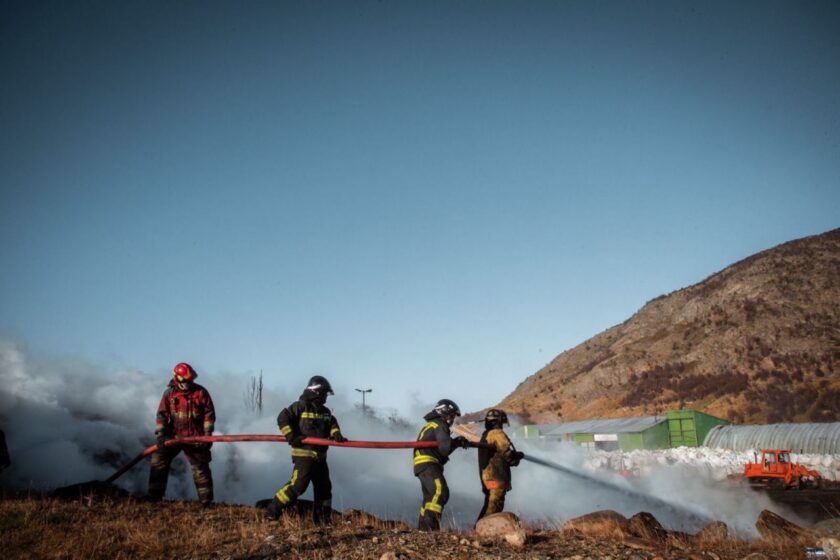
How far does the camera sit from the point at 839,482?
1004 inches

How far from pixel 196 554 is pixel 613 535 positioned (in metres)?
5.23

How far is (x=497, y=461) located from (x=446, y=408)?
3.98 ft

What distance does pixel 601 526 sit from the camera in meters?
7.64

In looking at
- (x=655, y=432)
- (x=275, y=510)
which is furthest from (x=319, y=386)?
(x=655, y=432)

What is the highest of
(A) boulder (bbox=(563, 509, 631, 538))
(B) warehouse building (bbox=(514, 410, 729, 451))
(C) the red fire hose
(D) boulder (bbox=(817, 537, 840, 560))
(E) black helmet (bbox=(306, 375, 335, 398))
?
(E) black helmet (bbox=(306, 375, 335, 398))

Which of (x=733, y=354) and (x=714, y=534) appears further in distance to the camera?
(x=733, y=354)

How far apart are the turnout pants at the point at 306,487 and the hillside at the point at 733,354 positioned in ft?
148

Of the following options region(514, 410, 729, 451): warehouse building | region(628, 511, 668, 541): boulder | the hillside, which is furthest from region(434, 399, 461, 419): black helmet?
the hillside

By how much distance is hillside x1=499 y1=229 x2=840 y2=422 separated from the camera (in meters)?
47.6

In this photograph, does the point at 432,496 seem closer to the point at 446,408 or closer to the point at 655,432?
the point at 446,408

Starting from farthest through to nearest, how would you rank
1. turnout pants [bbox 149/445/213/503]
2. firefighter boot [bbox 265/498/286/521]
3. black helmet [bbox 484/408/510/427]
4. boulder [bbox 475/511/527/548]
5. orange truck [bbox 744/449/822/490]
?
orange truck [bbox 744/449/822/490] → black helmet [bbox 484/408/510/427] → turnout pants [bbox 149/445/213/503] → firefighter boot [bbox 265/498/286/521] → boulder [bbox 475/511/527/548]

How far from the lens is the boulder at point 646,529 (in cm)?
761

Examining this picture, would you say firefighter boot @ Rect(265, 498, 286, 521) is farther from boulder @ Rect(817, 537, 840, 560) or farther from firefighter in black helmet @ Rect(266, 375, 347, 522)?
boulder @ Rect(817, 537, 840, 560)

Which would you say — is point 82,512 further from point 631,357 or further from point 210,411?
point 631,357
